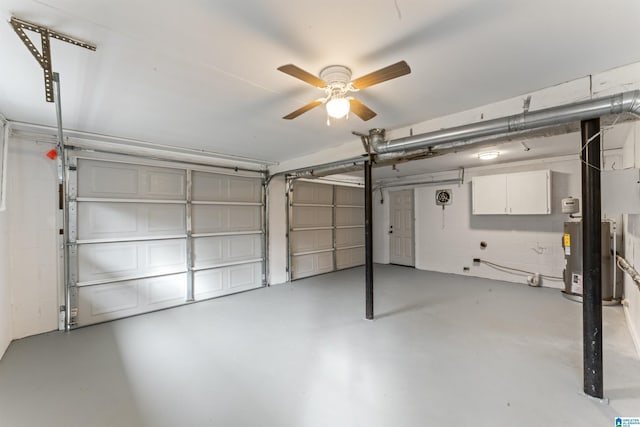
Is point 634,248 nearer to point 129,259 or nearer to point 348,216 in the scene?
point 348,216

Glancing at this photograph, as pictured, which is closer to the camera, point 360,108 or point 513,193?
point 360,108

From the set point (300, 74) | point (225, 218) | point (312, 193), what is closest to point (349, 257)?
point (312, 193)

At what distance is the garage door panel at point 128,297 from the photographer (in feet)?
11.3

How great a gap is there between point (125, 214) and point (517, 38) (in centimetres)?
452

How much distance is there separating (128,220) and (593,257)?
4.95 m

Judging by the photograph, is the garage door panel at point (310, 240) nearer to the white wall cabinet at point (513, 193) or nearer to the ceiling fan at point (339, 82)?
the white wall cabinet at point (513, 193)

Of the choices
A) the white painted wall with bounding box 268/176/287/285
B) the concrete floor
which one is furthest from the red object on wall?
the white painted wall with bounding box 268/176/287/285

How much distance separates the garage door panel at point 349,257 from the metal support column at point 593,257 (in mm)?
5024

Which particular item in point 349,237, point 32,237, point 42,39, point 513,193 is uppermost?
point 42,39

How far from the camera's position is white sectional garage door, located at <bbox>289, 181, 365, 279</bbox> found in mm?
5879

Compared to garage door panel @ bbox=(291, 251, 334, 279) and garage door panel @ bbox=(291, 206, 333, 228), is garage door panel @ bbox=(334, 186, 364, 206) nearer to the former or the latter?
garage door panel @ bbox=(291, 206, 333, 228)

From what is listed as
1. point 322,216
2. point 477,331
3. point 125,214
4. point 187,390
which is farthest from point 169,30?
point 322,216

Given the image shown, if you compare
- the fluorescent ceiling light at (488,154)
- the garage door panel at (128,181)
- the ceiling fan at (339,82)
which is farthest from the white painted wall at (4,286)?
the fluorescent ceiling light at (488,154)

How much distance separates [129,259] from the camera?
3.77 meters
